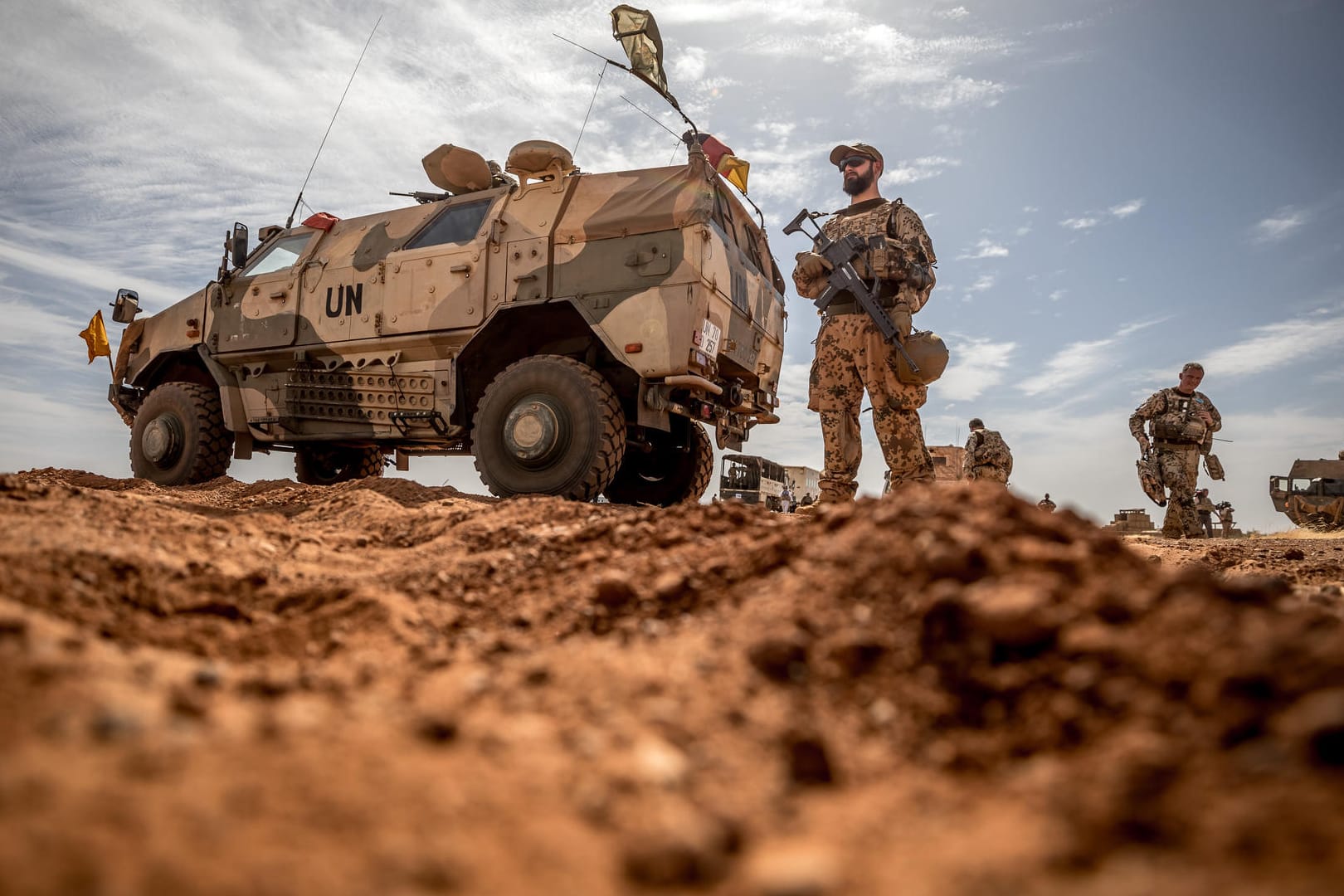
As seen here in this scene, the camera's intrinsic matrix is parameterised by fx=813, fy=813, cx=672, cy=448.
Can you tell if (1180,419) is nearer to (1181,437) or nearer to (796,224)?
(1181,437)

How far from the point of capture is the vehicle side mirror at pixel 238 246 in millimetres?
6879

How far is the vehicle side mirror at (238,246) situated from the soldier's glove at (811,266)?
469cm

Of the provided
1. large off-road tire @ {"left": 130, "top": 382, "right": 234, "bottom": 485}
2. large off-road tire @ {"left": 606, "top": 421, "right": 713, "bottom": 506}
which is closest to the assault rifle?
large off-road tire @ {"left": 606, "top": 421, "right": 713, "bottom": 506}

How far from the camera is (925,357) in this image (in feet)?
17.3

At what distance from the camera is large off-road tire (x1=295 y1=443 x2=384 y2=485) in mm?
7641

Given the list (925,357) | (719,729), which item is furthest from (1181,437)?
(719,729)

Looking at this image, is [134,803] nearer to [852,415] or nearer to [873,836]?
[873,836]

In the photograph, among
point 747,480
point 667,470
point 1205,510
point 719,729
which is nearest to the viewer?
point 719,729

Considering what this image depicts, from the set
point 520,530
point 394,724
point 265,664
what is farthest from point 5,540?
point 394,724

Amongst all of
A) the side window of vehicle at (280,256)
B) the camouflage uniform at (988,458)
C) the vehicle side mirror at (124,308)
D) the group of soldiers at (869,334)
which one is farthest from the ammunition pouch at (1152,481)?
the vehicle side mirror at (124,308)

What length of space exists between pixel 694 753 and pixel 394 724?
40cm

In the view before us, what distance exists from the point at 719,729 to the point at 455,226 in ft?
17.1

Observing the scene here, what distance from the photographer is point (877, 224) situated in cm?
566

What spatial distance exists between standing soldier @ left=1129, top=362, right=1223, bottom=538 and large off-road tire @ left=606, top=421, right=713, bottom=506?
629cm
